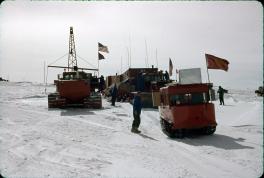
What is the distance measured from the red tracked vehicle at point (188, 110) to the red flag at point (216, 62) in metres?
3.35

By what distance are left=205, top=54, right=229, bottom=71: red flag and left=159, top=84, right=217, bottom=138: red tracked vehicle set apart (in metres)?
3.35

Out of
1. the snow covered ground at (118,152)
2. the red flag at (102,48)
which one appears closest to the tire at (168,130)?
the snow covered ground at (118,152)

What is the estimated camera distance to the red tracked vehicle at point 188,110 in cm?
1254

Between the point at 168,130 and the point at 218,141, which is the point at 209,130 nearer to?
the point at 218,141

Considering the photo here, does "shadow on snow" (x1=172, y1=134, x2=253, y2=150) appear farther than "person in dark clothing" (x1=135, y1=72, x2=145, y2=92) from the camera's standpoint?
No

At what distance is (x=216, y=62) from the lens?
16344mm

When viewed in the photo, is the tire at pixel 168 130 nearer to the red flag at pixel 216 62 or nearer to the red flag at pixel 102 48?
the red flag at pixel 216 62

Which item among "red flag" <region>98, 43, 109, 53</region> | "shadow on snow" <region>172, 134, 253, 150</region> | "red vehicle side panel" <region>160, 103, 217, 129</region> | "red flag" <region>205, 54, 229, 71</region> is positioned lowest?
"shadow on snow" <region>172, 134, 253, 150</region>

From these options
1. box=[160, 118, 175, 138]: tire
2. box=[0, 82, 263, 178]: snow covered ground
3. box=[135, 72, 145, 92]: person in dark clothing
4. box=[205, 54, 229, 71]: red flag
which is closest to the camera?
box=[0, 82, 263, 178]: snow covered ground

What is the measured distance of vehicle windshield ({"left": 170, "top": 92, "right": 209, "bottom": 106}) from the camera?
→ 13.0 meters

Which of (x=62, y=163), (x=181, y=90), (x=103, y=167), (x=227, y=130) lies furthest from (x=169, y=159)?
(x=227, y=130)

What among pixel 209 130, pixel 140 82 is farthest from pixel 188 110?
pixel 140 82


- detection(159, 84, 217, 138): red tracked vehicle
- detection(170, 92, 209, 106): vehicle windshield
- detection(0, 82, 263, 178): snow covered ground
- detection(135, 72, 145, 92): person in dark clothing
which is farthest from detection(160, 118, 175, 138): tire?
detection(135, 72, 145, 92): person in dark clothing

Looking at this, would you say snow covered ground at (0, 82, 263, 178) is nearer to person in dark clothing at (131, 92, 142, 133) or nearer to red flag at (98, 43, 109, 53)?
person in dark clothing at (131, 92, 142, 133)
